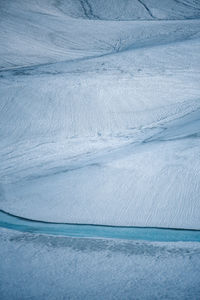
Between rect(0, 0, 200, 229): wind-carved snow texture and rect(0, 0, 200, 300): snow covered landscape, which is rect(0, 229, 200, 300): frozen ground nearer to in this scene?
rect(0, 0, 200, 300): snow covered landscape

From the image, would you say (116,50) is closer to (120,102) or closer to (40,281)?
(120,102)

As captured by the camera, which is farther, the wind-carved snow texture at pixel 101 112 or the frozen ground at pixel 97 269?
the wind-carved snow texture at pixel 101 112

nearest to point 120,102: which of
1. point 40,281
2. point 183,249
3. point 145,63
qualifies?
point 145,63

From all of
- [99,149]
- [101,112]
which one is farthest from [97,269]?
[101,112]

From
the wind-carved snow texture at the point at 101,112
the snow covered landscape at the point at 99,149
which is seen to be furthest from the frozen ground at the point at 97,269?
the wind-carved snow texture at the point at 101,112

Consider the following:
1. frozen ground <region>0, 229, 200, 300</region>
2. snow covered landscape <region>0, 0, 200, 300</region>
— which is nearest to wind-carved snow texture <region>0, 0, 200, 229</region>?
snow covered landscape <region>0, 0, 200, 300</region>

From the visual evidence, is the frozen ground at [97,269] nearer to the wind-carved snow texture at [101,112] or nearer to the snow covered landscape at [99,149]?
the snow covered landscape at [99,149]

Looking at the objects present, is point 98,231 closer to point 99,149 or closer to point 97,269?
point 97,269
